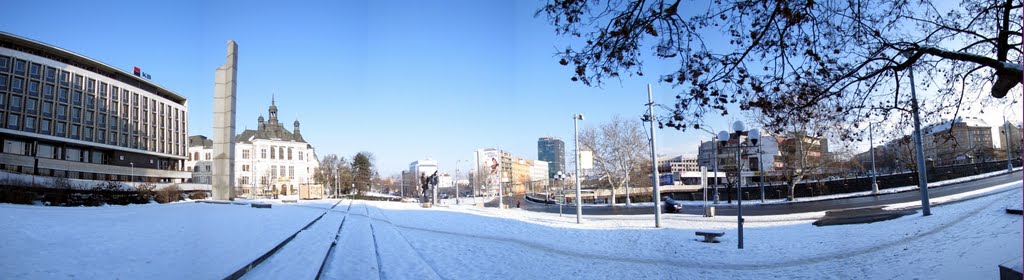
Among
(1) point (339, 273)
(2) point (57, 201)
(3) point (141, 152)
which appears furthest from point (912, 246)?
(3) point (141, 152)

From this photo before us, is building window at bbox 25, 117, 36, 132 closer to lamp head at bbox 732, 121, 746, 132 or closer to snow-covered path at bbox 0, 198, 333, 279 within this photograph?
snow-covered path at bbox 0, 198, 333, 279

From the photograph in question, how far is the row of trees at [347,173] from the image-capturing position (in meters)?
93.9

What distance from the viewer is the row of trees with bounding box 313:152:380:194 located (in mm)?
93875

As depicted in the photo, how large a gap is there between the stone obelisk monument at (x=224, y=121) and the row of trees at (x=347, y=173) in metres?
62.1

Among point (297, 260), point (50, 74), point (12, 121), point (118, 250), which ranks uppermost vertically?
point (50, 74)

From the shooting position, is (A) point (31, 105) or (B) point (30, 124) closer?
(B) point (30, 124)

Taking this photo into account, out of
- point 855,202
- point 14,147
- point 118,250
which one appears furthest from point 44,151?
point 855,202

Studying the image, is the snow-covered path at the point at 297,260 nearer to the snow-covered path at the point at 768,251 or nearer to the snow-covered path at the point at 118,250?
the snow-covered path at the point at 118,250

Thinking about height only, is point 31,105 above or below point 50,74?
below

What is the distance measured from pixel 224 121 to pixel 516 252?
21411mm

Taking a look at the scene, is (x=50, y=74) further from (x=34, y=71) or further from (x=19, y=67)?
(x=19, y=67)

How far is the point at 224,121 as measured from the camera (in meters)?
28.3

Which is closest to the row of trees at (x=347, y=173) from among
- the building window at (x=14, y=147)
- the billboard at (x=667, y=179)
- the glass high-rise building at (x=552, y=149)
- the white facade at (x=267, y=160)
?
the white facade at (x=267, y=160)

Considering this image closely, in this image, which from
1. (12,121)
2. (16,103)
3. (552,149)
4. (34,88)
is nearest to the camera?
(12,121)
